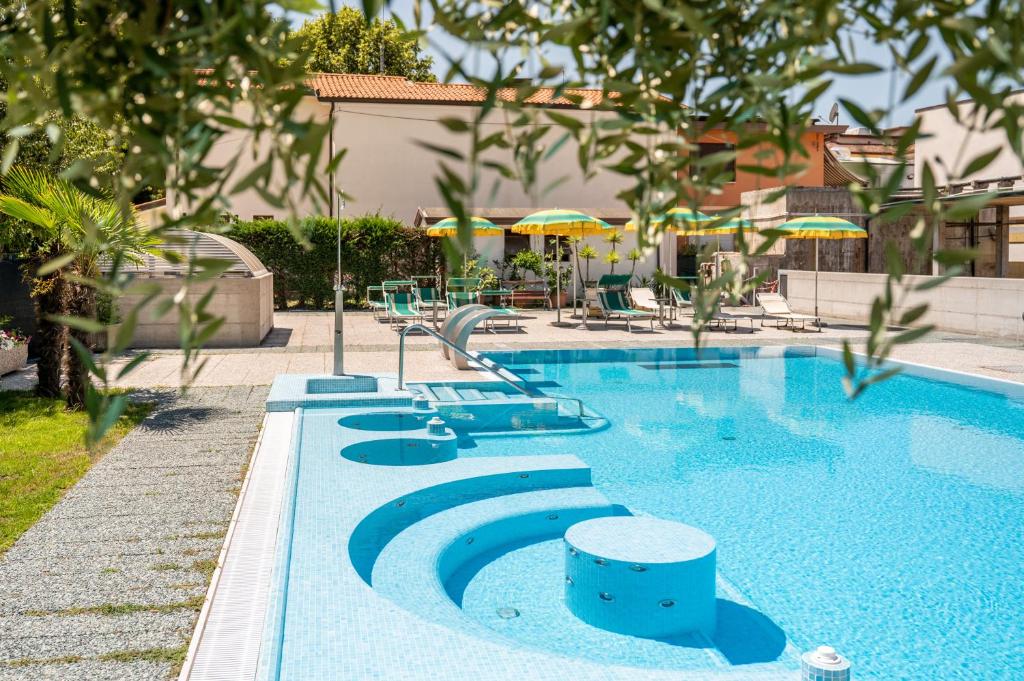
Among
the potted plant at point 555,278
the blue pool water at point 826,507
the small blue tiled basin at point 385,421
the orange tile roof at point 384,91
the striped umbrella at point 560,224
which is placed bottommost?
the blue pool water at point 826,507

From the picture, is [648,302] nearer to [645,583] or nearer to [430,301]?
[430,301]

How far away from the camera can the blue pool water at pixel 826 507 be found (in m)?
5.71

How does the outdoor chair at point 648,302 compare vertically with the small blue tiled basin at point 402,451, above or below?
above

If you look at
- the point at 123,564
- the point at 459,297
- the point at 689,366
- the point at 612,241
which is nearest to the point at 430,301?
the point at 459,297

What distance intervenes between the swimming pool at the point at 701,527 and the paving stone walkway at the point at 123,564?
0.54m

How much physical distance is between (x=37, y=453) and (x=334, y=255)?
57.3ft

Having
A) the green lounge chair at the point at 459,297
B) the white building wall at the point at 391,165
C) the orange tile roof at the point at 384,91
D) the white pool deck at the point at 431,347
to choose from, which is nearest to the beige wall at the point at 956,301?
the white pool deck at the point at 431,347

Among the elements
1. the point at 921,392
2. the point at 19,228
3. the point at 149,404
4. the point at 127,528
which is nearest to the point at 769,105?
the point at 127,528

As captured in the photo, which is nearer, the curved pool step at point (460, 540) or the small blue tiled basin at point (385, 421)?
the curved pool step at point (460, 540)

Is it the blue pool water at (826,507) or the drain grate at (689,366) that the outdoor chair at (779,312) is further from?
the blue pool water at (826,507)

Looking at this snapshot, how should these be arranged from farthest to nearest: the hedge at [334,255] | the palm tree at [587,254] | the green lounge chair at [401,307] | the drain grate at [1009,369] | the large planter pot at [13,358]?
1. the palm tree at [587,254]
2. the hedge at [334,255]
3. the green lounge chair at [401,307]
4. the drain grate at [1009,369]
5. the large planter pot at [13,358]

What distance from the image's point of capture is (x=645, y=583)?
18.2ft

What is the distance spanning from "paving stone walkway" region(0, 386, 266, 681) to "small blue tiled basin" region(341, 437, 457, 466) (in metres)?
1.01

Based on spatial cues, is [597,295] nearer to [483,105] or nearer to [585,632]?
[585,632]
